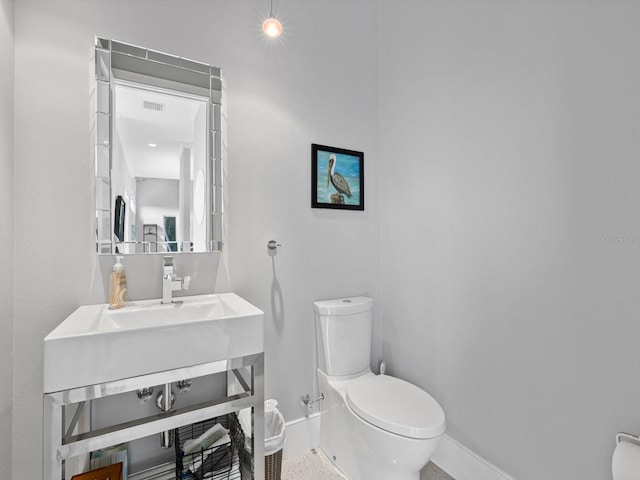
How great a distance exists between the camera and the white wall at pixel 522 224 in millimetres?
1098

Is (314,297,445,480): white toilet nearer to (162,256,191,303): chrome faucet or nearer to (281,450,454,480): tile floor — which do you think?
(281,450,454,480): tile floor

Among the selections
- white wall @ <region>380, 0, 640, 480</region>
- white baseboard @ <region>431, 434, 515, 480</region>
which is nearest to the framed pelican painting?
white wall @ <region>380, 0, 640, 480</region>

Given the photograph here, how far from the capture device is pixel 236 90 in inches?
63.9

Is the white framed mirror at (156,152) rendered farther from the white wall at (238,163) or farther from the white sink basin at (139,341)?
the white sink basin at (139,341)

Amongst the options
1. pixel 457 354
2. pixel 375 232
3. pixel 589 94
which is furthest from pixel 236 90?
pixel 457 354

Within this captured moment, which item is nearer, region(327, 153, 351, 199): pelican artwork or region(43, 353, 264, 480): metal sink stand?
region(43, 353, 264, 480): metal sink stand

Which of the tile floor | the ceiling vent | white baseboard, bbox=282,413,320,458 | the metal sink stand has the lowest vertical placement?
the tile floor

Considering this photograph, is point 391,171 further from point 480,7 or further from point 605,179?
point 605,179

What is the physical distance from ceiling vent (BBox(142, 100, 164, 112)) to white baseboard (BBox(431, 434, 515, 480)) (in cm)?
220

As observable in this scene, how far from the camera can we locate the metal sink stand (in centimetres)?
93

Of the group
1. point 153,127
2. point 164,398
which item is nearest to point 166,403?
point 164,398

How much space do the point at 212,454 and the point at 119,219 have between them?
111 centimetres

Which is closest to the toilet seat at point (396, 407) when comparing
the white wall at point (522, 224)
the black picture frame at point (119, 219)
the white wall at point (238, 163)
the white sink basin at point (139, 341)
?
the white wall at point (522, 224)

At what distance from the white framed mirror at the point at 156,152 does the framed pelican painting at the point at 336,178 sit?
562mm
